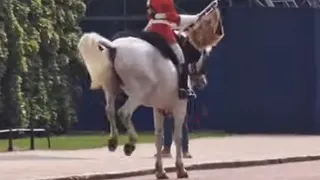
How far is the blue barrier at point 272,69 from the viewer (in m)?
40.9

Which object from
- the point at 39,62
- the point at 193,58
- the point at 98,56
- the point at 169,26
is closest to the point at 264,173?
the point at 193,58

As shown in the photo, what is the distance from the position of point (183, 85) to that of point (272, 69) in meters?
24.9

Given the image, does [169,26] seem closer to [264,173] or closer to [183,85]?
[183,85]

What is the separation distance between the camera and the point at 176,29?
1706 cm

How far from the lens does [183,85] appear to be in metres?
16.6

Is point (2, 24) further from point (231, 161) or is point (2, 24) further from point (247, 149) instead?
point (231, 161)

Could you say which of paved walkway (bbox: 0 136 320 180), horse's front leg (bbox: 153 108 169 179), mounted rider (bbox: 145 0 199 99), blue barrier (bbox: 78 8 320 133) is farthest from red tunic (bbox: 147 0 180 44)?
blue barrier (bbox: 78 8 320 133)

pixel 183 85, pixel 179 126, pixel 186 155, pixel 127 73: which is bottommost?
pixel 186 155

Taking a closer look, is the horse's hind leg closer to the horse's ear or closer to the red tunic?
the horse's ear

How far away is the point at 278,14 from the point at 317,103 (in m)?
3.90

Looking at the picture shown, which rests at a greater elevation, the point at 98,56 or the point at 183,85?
the point at 98,56

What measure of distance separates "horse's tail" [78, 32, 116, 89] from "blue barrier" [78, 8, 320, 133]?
82.4 ft

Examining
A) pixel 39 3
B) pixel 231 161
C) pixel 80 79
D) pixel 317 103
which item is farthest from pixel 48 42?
pixel 231 161

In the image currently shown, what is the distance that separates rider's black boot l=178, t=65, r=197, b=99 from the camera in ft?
54.4
